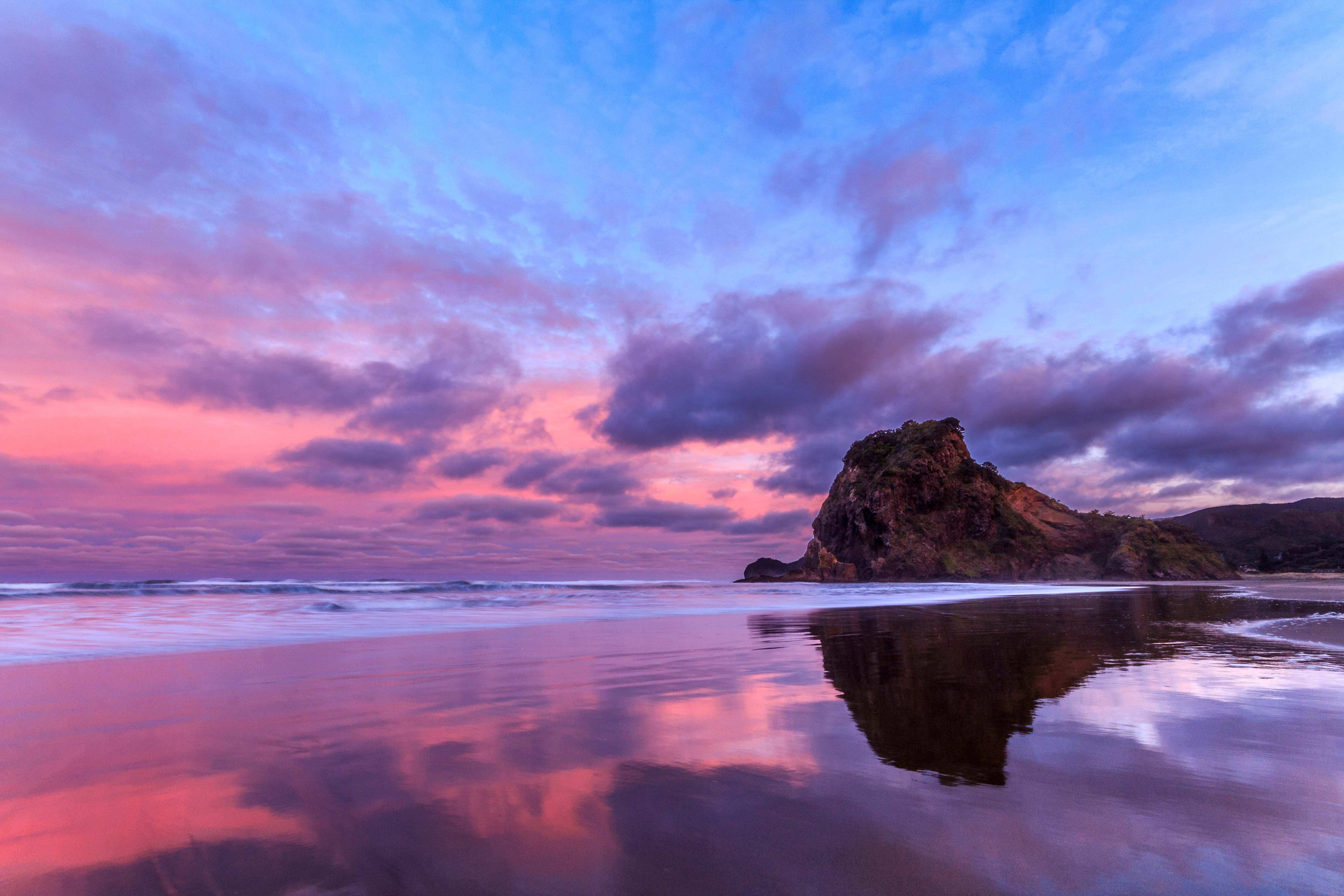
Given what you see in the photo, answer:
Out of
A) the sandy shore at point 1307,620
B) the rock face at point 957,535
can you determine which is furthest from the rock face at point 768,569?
the sandy shore at point 1307,620

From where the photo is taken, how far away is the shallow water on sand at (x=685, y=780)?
6.09ft

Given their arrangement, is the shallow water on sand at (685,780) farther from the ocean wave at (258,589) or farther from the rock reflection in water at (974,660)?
the ocean wave at (258,589)

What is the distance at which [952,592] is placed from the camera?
103ft

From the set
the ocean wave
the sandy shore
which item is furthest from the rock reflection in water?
the ocean wave

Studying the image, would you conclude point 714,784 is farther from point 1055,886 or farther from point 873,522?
point 873,522

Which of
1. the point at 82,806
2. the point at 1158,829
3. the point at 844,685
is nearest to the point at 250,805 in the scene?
the point at 82,806

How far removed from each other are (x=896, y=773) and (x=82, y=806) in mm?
3473

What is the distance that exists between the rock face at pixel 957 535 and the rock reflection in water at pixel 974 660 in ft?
230

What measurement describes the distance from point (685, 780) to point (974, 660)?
186 inches

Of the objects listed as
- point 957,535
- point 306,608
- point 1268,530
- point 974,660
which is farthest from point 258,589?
point 1268,530

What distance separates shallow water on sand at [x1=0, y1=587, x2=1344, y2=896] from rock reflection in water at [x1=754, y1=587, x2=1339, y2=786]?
5 centimetres

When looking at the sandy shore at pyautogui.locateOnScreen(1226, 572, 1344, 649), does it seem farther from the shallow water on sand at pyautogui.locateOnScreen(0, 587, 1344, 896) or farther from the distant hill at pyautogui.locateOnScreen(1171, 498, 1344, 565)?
the distant hill at pyautogui.locateOnScreen(1171, 498, 1344, 565)

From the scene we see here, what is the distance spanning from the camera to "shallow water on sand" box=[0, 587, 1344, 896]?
73.1 inches

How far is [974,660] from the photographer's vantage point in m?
6.30
